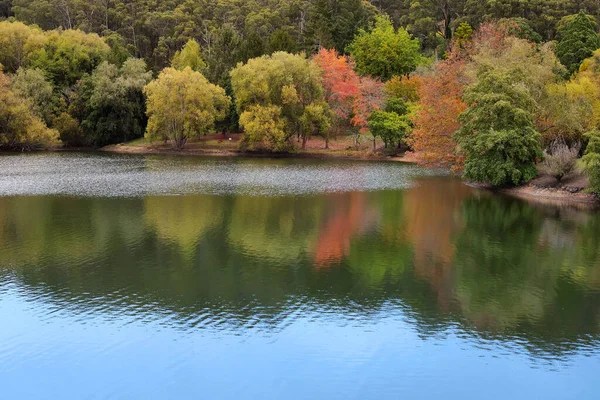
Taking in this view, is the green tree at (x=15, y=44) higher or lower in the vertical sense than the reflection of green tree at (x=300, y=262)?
higher

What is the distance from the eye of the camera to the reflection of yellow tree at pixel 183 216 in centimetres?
2636

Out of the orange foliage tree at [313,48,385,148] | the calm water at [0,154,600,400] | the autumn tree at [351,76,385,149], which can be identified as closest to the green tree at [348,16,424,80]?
the orange foliage tree at [313,48,385,148]

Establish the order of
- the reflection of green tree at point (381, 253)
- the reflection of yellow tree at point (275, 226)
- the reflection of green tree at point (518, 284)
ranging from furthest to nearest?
the reflection of yellow tree at point (275, 226) < the reflection of green tree at point (381, 253) < the reflection of green tree at point (518, 284)

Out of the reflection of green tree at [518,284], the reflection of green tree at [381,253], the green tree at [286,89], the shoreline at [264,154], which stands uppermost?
the green tree at [286,89]

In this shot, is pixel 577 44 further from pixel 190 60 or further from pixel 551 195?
pixel 190 60

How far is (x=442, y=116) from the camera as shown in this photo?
1763 inches

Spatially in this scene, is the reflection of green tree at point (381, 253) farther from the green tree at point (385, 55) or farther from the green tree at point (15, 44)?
the green tree at point (15, 44)

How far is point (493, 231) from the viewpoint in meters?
28.8

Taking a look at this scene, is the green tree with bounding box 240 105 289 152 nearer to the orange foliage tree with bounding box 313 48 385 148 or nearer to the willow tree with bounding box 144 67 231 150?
the willow tree with bounding box 144 67 231 150

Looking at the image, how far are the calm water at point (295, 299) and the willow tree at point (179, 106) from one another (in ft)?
99.6

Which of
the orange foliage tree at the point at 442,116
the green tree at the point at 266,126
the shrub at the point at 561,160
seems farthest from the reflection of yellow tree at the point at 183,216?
the green tree at the point at 266,126

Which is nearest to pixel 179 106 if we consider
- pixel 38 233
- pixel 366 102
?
pixel 366 102

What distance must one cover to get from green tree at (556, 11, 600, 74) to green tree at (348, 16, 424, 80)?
17.3 m

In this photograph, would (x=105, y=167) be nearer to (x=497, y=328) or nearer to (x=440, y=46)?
(x=497, y=328)
